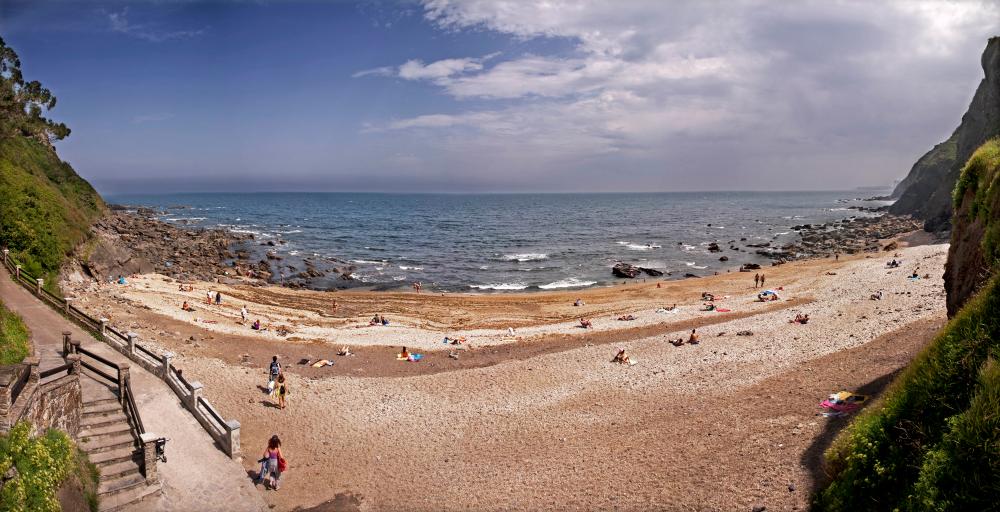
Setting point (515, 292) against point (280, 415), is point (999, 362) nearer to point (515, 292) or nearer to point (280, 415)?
point (280, 415)

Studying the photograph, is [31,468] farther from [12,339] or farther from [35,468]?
[12,339]

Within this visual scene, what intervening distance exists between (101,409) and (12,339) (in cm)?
509

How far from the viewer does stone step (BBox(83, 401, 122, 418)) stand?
A: 13023 mm

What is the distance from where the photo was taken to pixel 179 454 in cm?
1335

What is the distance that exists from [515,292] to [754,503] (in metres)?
36.9

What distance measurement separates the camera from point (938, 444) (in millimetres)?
6367

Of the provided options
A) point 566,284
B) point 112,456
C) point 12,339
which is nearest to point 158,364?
point 12,339

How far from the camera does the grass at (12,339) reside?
46.2 ft

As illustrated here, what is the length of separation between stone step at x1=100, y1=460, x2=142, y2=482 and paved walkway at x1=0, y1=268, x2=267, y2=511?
635mm

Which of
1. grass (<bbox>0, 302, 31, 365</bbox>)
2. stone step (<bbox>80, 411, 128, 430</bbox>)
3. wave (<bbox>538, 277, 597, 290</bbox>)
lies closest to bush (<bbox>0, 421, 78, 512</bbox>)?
stone step (<bbox>80, 411, 128, 430</bbox>)

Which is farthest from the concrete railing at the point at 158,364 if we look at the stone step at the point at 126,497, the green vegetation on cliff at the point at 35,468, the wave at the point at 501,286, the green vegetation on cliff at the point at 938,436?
the wave at the point at 501,286

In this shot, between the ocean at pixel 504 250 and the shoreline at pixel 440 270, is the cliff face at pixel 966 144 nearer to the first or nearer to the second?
the shoreline at pixel 440 270

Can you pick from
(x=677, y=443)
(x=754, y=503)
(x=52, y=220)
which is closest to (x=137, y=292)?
(x=52, y=220)

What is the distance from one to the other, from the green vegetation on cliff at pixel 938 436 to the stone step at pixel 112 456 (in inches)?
569
